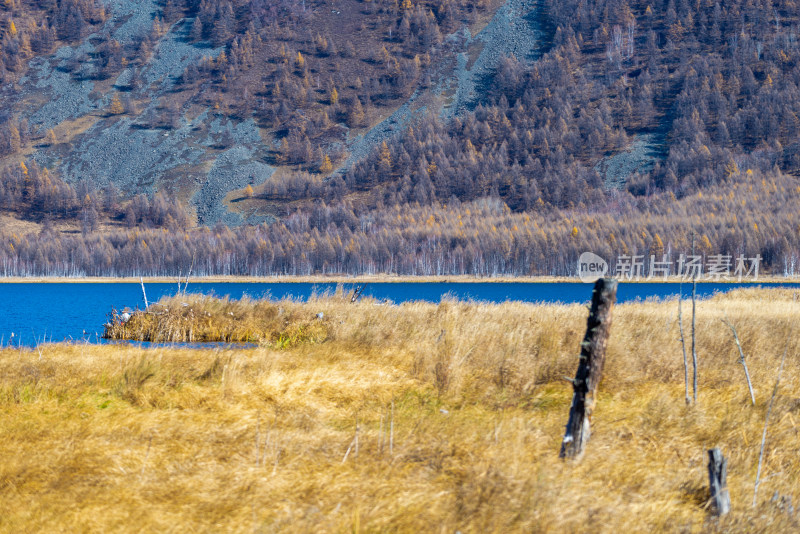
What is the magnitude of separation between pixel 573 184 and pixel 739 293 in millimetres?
151501

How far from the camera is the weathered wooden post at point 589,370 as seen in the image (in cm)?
726

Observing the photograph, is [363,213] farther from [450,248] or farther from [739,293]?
[739,293]

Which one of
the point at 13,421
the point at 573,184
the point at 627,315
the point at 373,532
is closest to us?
the point at 373,532

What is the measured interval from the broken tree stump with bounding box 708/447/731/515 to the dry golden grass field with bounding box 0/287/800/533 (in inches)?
6.5

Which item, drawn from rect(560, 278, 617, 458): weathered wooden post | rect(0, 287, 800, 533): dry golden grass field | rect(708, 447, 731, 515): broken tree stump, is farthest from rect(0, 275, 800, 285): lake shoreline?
rect(708, 447, 731, 515): broken tree stump

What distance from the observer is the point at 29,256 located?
501 feet

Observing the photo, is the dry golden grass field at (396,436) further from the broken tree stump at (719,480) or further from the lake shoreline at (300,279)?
the lake shoreline at (300,279)

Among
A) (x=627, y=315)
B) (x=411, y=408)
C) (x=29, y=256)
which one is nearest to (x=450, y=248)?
→ (x=29, y=256)

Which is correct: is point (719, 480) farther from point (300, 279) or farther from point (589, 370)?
point (300, 279)

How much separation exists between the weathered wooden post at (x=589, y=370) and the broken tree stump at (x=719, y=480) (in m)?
1.46

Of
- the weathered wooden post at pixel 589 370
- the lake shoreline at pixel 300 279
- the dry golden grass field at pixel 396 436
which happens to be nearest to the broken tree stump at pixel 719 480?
the dry golden grass field at pixel 396 436

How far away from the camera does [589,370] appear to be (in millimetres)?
7254

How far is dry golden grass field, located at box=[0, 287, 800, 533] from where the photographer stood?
5.86 metres

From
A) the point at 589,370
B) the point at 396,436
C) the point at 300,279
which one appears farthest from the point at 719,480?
the point at 300,279
